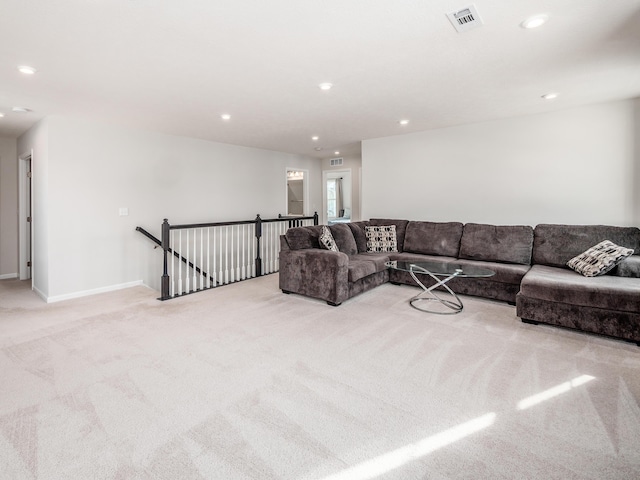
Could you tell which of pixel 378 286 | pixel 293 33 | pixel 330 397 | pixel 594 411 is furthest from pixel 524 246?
pixel 293 33

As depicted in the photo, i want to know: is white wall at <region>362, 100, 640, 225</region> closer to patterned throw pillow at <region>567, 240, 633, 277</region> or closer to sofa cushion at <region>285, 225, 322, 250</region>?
patterned throw pillow at <region>567, 240, 633, 277</region>

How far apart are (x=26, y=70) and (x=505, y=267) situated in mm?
5196

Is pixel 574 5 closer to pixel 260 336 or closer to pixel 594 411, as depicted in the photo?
pixel 594 411

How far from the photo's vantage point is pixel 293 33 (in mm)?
2281

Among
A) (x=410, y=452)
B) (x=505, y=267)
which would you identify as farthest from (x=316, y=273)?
(x=410, y=452)

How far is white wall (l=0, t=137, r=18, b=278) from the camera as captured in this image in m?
5.36

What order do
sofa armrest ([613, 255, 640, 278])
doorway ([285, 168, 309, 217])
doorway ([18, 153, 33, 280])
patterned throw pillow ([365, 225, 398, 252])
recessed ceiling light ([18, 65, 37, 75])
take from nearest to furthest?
recessed ceiling light ([18, 65, 37, 75])
sofa armrest ([613, 255, 640, 278])
doorway ([18, 153, 33, 280])
patterned throw pillow ([365, 225, 398, 252])
doorway ([285, 168, 309, 217])

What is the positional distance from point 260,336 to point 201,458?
148 cm

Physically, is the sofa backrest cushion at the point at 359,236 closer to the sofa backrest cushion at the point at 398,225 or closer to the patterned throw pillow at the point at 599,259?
the sofa backrest cushion at the point at 398,225

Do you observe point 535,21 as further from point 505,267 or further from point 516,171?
point 516,171

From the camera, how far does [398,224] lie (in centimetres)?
558

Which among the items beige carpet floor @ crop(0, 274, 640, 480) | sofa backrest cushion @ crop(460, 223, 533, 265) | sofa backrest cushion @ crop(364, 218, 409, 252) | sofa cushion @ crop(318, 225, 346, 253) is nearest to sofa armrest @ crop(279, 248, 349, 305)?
sofa cushion @ crop(318, 225, 346, 253)

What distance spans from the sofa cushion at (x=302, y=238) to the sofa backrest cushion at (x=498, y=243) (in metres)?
2.14

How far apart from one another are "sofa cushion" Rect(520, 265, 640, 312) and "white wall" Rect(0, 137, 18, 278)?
24.6 feet
